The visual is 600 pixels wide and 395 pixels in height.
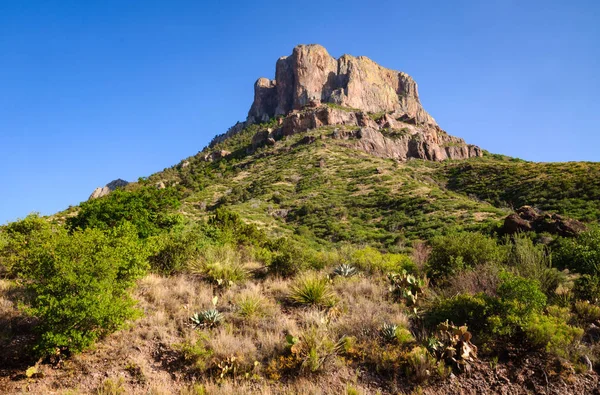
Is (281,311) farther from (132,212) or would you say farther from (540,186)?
(540,186)

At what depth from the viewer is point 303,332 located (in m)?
5.40

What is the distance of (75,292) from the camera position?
5152 mm

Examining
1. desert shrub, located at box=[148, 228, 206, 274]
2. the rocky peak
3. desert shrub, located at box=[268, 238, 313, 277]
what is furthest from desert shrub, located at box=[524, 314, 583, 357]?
the rocky peak

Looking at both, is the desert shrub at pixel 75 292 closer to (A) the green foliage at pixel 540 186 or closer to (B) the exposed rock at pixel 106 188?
(A) the green foliage at pixel 540 186

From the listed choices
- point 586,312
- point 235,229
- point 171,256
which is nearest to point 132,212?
point 235,229

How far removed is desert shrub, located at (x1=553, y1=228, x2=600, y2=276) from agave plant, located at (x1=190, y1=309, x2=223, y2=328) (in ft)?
26.8

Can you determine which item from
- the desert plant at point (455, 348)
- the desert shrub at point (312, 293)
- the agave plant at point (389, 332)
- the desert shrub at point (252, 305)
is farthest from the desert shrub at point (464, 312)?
the desert shrub at point (252, 305)

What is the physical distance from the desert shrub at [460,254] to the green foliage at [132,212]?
1165cm

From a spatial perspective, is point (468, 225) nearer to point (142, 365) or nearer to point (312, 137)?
point (142, 365)

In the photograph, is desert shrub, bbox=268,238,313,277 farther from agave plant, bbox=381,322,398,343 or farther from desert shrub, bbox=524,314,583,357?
desert shrub, bbox=524,314,583,357

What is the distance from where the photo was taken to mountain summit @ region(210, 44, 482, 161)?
8475 cm

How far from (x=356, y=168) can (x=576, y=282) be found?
4899cm

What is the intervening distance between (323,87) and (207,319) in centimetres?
13068

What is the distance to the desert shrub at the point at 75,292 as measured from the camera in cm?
482
